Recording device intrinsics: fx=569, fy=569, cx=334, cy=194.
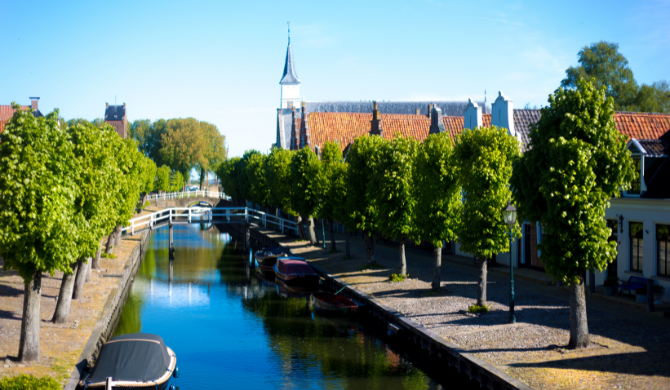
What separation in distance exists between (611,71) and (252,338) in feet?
168

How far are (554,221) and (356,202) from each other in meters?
20.9

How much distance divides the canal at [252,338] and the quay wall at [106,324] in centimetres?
58

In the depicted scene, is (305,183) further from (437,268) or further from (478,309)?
(478,309)

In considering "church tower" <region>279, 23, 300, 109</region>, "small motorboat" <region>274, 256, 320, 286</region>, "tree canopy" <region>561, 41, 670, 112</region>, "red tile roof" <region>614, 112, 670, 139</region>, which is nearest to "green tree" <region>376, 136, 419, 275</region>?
"small motorboat" <region>274, 256, 320, 286</region>

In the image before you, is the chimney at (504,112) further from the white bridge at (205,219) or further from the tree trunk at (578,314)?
the white bridge at (205,219)

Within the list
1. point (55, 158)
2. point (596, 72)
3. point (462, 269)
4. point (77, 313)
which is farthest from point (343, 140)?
point (55, 158)

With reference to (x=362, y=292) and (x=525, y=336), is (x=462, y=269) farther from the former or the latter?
(x=525, y=336)

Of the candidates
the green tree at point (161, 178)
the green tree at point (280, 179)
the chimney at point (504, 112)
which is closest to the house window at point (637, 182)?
the chimney at point (504, 112)

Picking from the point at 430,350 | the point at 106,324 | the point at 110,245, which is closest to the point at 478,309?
the point at 430,350

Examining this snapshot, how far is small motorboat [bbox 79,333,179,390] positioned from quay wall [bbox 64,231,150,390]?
844 millimetres

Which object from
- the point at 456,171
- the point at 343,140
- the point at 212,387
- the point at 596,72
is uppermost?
the point at 596,72

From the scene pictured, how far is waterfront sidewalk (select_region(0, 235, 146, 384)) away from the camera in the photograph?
18.6 metres

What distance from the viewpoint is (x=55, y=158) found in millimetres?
19031

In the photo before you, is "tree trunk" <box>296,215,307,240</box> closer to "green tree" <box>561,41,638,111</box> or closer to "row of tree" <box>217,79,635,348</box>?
"row of tree" <box>217,79,635,348</box>
